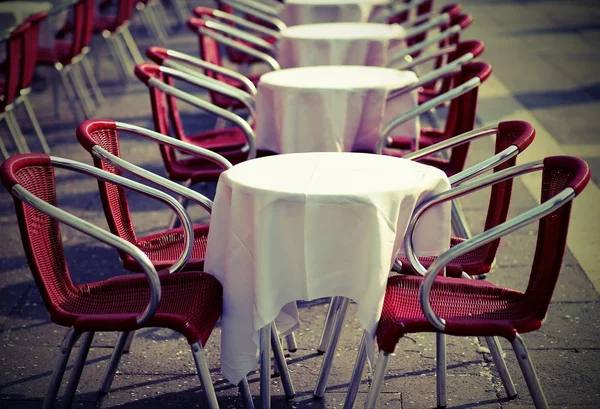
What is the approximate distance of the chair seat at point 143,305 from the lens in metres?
2.98

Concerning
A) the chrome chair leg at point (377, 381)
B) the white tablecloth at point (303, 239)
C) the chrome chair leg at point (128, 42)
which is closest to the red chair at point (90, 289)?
the white tablecloth at point (303, 239)

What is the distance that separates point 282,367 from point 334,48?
11.2 ft

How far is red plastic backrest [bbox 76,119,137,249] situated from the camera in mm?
3576

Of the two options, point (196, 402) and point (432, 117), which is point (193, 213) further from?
point (196, 402)

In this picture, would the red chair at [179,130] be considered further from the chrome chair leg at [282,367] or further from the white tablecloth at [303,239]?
the white tablecloth at [303,239]

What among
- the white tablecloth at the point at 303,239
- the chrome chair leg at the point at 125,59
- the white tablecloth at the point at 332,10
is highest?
the white tablecloth at the point at 303,239

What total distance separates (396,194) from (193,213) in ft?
9.66

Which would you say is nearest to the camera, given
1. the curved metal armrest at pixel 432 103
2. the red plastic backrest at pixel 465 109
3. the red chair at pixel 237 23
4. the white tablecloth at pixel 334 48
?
the curved metal armrest at pixel 432 103

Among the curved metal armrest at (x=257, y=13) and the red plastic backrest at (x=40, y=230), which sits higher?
the red plastic backrest at (x=40, y=230)

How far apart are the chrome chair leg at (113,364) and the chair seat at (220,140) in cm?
165

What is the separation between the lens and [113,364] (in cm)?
362

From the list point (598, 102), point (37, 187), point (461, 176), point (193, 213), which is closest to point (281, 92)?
point (193, 213)

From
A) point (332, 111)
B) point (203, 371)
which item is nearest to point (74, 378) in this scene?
point (203, 371)

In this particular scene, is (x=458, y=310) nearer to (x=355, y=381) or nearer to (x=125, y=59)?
(x=355, y=381)
